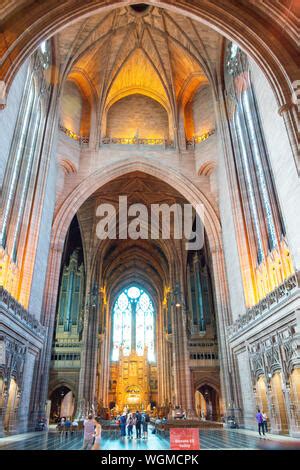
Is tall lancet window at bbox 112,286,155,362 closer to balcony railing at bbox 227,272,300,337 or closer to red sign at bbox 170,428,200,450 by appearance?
balcony railing at bbox 227,272,300,337

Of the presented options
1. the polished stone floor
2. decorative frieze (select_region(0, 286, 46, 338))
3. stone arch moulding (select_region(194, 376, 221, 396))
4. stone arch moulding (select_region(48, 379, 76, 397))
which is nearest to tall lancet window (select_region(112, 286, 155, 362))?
stone arch moulding (select_region(48, 379, 76, 397))

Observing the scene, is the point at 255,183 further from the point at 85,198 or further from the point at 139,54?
the point at 139,54

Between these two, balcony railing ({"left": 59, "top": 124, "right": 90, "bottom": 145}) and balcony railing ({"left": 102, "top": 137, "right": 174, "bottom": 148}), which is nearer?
balcony railing ({"left": 59, "top": 124, "right": 90, "bottom": 145})

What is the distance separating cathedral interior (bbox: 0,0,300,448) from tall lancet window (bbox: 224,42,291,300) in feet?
0.26

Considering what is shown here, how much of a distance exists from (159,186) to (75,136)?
23.0ft

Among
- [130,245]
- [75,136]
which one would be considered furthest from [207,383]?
[75,136]

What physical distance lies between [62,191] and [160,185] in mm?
7885

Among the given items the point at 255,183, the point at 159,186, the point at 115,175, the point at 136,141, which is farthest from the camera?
the point at 159,186

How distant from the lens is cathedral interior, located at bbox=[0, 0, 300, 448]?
36.5 feet

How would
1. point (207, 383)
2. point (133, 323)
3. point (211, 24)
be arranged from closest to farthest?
point (211, 24) < point (207, 383) < point (133, 323)

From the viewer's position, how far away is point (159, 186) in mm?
24422

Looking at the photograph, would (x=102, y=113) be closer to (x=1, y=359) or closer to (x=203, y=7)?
(x=203, y=7)
